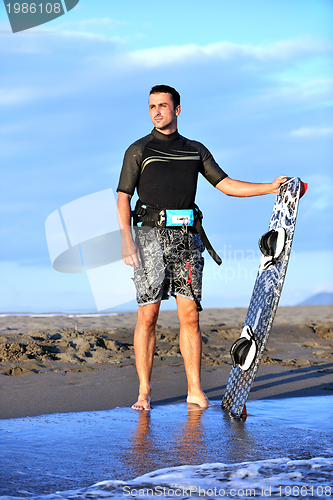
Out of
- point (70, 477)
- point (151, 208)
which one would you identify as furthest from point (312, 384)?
point (70, 477)

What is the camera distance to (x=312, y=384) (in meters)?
4.81

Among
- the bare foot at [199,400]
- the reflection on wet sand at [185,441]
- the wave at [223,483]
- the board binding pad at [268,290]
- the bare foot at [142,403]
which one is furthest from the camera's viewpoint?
the bare foot at [199,400]

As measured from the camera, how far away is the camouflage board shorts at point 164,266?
3.76m

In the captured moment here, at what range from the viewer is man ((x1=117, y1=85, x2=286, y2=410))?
3.77 metres

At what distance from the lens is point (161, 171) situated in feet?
12.6

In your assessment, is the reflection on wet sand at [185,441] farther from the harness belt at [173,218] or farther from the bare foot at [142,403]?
the harness belt at [173,218]

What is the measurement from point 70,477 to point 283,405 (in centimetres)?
208

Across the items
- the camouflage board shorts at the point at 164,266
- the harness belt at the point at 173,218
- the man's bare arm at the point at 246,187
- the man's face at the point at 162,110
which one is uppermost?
the man's face at the point at 162,110

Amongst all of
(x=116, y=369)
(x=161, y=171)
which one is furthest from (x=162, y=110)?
(x=116, y=369)

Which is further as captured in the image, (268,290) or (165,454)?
(268,290)

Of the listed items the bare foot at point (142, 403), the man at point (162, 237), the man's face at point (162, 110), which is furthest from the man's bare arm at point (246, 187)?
the bare foot at point (142, 403)

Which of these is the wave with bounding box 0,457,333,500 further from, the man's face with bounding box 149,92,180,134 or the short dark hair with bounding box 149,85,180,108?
the short dark hair with bounding box 149,85,180,108

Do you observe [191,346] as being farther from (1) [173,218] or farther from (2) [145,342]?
(1) [173,218]

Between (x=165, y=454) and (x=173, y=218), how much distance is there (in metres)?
1.77
